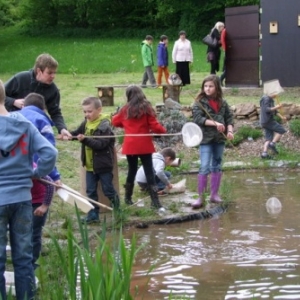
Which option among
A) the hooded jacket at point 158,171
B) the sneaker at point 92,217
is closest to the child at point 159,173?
the hooded jacket at point 158,171

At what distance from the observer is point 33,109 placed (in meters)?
6.51

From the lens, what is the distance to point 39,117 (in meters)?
6.44

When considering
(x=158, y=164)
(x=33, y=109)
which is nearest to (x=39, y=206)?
(x=33, y=109)

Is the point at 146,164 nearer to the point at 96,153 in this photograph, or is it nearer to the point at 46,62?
the point at 96,153

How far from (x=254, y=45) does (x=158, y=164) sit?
11.8 m

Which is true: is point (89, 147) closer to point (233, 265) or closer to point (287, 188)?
point (233, 265)

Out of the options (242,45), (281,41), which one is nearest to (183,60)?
(242,45)

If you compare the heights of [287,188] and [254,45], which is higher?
[254,45]

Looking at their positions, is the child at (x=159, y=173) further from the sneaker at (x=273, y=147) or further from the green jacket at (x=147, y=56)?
the green jacket at (x=147, y=56)

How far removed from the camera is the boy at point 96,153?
8.61 m

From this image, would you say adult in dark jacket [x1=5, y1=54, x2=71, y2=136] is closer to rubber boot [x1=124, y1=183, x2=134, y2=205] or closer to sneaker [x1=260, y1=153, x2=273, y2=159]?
rubber boot [x1=124, y1=183, x2=134, y2=205]

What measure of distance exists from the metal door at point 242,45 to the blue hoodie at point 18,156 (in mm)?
16401

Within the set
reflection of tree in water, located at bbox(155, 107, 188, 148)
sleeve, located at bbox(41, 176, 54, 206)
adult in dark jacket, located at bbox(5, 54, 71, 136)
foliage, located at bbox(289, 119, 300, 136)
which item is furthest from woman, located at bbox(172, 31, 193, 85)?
sleeve, located at bbox(41, 176, 54, 206)

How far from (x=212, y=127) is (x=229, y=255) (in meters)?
2.38
